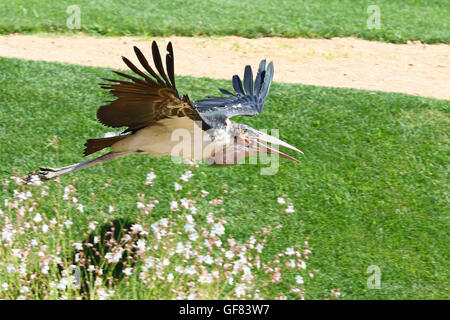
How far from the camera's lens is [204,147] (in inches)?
209

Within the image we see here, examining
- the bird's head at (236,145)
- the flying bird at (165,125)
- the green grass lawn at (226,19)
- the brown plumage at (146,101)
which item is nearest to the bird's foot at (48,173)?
the flying bird at (165,125)

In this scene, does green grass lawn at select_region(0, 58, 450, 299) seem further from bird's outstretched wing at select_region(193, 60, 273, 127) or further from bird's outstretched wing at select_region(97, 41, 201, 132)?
bird's outstretched wing at select_region(97, 41, 201, 132)

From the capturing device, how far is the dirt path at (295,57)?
32.4ft

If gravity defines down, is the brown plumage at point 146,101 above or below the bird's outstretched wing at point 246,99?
below

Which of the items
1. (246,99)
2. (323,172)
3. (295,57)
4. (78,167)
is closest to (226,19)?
(295,57)

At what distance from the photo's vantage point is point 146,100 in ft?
15.3

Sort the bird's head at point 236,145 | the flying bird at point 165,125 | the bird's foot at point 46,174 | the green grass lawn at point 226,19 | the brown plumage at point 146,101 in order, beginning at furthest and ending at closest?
the green grass lawn at point 226,19 < the bird's foot at point 46,174 < the bird's head at point 236,145 < the flying bird at point 165,125 < the brown plumage at point 146,101

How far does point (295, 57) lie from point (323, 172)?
3694 millimetres

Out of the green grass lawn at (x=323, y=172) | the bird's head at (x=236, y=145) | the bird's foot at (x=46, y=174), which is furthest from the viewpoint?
the green grass lawn at (x=323, y=172)

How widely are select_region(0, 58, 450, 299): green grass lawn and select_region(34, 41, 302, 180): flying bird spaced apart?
53.1 inches

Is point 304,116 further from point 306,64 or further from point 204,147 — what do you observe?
point 204,147

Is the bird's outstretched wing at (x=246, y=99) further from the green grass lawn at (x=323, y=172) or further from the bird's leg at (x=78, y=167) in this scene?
the green grass lawn at (x=323, y=172)
